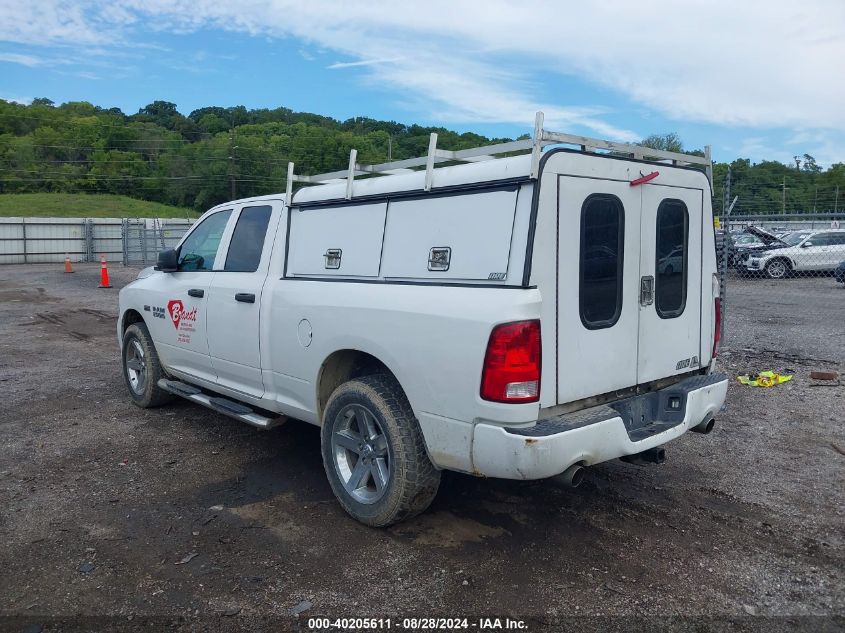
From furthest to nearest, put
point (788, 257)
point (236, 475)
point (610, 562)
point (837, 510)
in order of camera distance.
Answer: point (788, 257), point (236, 475), point (837, 510), point (610, 562)

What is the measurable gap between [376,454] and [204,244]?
9.21 ft

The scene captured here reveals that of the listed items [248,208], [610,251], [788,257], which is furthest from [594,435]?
[788,257]

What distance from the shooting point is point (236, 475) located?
5.03 meters

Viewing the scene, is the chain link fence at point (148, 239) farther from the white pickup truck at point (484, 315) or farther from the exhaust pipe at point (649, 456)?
the exhaust pipe at point (649, 456)

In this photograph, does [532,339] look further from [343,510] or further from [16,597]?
[16,597]

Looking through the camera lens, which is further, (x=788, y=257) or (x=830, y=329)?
(x=788, y=257)

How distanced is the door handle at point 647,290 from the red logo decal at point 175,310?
3.78 meters

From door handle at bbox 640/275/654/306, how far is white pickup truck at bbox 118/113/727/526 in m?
0.01

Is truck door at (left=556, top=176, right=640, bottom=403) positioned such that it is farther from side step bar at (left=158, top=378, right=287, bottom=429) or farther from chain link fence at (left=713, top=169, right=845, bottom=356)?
chain link fence at (left=713, top=169, right=845, bottom=356)

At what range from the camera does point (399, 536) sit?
4000 mm

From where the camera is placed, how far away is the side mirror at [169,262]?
5.96 metres

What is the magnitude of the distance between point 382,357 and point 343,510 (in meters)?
1.13

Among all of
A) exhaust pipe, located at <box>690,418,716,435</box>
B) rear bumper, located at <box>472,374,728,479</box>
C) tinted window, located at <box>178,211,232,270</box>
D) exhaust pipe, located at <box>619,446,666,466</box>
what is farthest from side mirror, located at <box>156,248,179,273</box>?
exhaust pipe, located at <box>690,418,716,435</box>

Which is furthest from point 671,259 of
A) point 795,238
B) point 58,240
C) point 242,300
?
point 58,240
